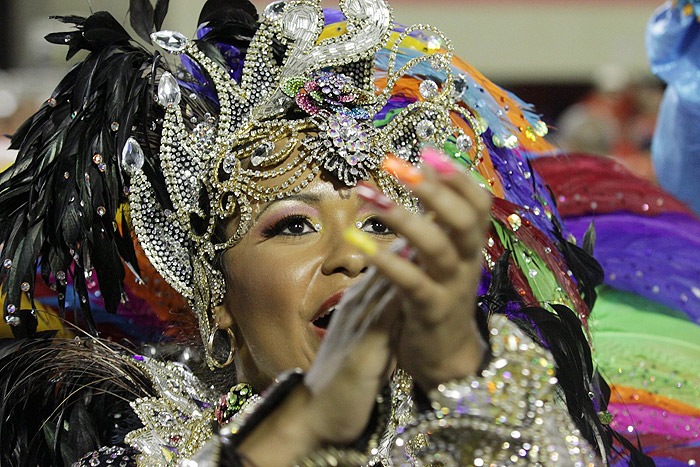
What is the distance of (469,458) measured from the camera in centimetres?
147

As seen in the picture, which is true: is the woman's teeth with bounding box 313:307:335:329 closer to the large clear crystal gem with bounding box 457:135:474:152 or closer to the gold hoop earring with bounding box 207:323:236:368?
the gold hoop earring with bounding box 207:323:236:368

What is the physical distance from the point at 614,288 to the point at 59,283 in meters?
1.53

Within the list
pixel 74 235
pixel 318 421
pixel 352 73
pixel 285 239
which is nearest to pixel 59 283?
pixel 74 235

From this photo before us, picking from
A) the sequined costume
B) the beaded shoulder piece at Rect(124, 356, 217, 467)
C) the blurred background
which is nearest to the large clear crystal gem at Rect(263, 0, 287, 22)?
the beaded shoulder piece at Rect(124, 356, 217, 467)

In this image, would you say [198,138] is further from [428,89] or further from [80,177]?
[428,89]

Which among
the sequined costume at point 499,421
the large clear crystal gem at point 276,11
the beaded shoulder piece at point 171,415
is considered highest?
the large clear crystal gem at point 276,11

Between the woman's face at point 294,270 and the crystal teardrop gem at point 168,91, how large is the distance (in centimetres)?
30

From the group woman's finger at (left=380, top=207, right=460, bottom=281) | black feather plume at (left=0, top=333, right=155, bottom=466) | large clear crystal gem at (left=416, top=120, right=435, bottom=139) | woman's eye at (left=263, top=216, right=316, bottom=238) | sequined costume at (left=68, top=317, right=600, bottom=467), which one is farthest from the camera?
black feather plume at (left=0, top=333, right=155, bottom=466)

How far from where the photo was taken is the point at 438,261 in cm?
129

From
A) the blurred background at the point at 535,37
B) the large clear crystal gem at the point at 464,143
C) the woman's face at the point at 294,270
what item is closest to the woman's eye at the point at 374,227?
the woman's face at the point at 294,270

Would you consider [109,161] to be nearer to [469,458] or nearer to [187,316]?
[187,316]

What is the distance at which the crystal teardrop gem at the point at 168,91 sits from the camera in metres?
2.07

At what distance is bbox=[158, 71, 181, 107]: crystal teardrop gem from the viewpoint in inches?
81.6

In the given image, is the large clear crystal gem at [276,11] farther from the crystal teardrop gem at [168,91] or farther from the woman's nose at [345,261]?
the woman's nose at [345,261]
